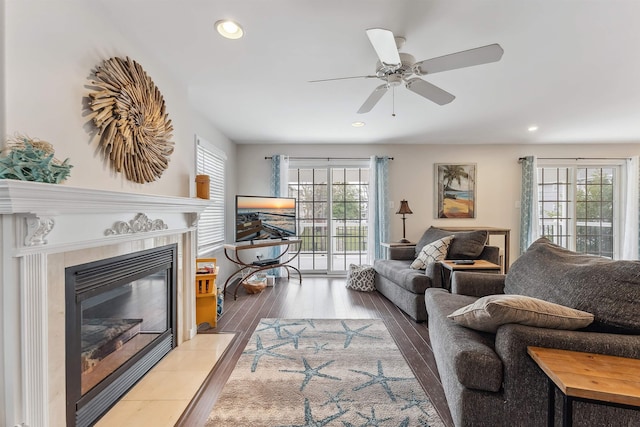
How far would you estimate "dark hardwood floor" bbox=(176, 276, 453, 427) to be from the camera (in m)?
1.85

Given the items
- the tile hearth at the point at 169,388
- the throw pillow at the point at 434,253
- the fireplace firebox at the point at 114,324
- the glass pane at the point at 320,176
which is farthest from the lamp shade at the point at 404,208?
the fireplace firebox at the point at 114,324

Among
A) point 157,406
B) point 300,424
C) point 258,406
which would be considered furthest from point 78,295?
point 300,424

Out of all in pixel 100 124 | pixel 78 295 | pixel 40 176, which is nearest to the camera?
pixel 40 176

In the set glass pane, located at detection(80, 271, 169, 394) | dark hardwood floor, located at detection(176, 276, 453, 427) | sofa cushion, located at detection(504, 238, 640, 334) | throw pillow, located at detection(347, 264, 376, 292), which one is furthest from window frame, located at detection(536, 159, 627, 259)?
glass pane, located at detection(80, 271, 169, 394)

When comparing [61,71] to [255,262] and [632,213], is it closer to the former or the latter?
[255,262]

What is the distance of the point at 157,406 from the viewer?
173 centimetres

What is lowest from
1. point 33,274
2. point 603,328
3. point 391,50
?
point 603,328

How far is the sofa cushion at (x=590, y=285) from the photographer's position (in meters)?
1.31

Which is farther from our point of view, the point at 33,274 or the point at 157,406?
the point at 157,406

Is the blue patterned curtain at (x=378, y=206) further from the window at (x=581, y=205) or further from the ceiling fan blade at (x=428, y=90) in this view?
the window at (x=581, y=205)

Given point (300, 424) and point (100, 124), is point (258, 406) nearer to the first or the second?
point (300, 424)

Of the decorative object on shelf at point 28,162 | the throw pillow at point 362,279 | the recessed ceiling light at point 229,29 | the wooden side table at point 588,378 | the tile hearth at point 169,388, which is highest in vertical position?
the recessed ceiling light at point 229,29

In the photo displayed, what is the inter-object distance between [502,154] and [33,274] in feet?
20.1

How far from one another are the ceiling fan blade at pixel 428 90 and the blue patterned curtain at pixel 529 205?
146 inches
